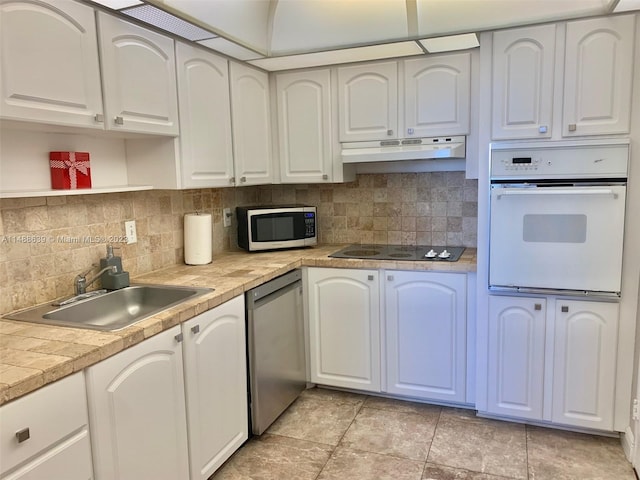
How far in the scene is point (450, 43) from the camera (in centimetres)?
261

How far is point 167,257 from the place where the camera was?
2.77 meters

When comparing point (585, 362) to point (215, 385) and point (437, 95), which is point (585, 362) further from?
point (215, 385)

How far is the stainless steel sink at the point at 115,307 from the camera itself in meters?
1.89

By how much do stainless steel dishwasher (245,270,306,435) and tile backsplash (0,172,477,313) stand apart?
65cm

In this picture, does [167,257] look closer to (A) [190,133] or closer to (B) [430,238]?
(A) [190,133]

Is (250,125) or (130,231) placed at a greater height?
(250,125)

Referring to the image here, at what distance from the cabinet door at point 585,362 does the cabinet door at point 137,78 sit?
2.18 meters

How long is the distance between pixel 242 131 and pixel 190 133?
490 millimetres

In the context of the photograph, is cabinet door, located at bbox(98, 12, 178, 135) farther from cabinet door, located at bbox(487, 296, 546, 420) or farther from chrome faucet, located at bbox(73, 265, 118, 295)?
cabinet door, located at bbox(487, 296, 546, 420)

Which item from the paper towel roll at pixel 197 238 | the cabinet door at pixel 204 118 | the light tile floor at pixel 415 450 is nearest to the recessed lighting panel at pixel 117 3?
the cabinet door at pixel 204 118

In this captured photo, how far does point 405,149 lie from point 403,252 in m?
0.65

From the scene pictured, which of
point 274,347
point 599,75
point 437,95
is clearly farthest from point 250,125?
point 599,75

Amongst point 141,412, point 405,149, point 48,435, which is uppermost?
point 405,149

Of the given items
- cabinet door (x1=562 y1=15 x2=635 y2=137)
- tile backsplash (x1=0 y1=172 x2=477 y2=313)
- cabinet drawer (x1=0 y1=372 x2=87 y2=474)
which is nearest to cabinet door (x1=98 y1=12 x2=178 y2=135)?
tile backsplash (x1=0 y1=172 x2=477 y2=313)
